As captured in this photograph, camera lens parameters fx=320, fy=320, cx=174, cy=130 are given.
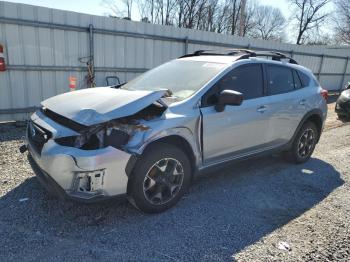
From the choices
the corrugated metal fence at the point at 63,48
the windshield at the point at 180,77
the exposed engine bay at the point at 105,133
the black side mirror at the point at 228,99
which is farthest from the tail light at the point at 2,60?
the black side mirror at the point at 228,99

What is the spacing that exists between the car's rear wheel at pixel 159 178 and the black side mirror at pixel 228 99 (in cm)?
72

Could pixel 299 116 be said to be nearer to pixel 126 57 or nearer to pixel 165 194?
pixel 165 194

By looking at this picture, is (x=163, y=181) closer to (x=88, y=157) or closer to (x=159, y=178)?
(x=159, y=178)

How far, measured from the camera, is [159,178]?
3424 mm

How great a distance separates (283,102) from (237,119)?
114cm

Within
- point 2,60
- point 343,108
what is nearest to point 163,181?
point 2,60

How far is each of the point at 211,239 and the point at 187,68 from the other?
2.31m

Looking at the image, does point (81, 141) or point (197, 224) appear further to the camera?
point (197, 224)

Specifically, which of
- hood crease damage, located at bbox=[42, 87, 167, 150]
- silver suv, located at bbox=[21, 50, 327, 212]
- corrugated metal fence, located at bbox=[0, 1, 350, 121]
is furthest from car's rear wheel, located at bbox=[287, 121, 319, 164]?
corrugated metal fence, located at bbox=[0, 1, 350, 121]

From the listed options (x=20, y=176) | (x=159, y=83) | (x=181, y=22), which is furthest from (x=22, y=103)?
(x=181, y=22)

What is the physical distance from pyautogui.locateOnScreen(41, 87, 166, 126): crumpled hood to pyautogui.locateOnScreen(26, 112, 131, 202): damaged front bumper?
28cm

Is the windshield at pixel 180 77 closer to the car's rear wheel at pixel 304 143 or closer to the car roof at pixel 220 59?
the car roof at pixel 220 59

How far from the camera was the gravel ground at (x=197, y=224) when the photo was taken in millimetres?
2869

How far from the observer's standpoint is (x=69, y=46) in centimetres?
789
